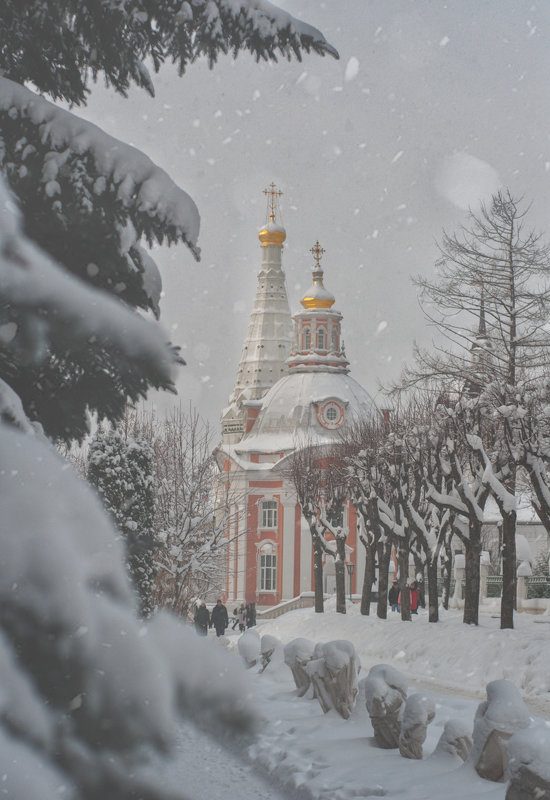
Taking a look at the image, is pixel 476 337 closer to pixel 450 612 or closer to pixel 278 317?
pixel 450 612

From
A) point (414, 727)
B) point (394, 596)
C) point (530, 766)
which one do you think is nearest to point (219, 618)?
point (394, 596)

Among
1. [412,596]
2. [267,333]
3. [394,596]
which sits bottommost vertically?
[394,596]

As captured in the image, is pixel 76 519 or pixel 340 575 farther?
pixel 340 575

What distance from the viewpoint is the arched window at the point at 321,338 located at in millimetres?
76188

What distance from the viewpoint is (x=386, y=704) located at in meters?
10.6

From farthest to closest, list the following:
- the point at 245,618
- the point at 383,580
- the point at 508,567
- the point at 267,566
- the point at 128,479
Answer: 1. the point at 267,566
2. the point at 245,618
3. the point at 383,580
4. the point at 508,567
5. the point at 128,479

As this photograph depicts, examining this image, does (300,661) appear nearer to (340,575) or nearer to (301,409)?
(340,575)

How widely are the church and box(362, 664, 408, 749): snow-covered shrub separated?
48.6 meters

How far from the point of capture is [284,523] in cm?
6794

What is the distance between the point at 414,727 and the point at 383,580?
25.5 meters

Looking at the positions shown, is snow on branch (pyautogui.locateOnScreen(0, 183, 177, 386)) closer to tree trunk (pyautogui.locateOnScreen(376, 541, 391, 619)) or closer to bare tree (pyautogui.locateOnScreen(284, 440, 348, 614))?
tree trunk (pyautogui.locateOnScreen(376, 541, 391, 619))

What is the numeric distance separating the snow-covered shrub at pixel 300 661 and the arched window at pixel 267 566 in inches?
2102

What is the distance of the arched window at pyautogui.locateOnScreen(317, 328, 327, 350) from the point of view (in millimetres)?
76188

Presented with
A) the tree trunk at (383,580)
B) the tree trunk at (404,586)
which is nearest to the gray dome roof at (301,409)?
the tree trunk at (383,580)
